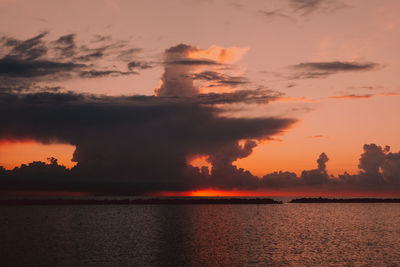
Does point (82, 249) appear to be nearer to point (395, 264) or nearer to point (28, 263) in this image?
point (28, 263)

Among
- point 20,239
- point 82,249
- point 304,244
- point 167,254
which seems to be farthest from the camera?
point 20,239

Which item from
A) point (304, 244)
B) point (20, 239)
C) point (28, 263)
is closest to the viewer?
point (28, 263)

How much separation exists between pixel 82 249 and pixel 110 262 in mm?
11645

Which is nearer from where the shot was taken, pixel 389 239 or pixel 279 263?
pixel 279 263

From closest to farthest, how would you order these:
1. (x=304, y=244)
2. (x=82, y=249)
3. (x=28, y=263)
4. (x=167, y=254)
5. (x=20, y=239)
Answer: (x=28, y=263) < (x=167, y=254) < (x=82, y=249) < (x=304, y=244) < (x=20, y=239)

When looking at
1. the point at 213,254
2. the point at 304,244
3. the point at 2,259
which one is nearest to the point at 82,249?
the point at 2,259

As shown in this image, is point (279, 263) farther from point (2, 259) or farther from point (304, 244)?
point (2, 259)

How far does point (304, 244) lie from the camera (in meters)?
63.2

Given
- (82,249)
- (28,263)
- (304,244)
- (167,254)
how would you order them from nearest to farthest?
(28,263), (167,254), (82,249), (304,244)

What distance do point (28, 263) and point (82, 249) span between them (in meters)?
11.3

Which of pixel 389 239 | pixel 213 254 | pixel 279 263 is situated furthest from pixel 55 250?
Answer: pixel 389 239

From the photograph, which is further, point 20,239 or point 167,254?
point 20,239

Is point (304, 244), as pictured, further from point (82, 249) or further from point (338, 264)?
point (82, 249)

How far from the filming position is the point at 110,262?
152ft
